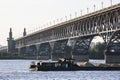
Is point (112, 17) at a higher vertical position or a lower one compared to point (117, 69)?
higher

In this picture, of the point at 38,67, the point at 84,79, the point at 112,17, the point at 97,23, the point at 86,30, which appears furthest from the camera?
the point at 86,30

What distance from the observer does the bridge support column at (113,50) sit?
16588 cm

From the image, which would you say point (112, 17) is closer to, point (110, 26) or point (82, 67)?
point (110, 26)

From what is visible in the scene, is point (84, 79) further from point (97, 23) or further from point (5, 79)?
point (97, 23)

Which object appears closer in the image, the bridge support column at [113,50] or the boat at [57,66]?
the boat at [57,66]

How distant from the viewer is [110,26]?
167 meters

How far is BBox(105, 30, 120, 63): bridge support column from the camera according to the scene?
544ft

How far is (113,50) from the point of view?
568 ft

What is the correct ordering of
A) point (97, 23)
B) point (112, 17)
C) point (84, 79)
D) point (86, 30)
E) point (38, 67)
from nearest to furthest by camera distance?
point (84, 79)
point (38, 67)
point (112, 17)
point (97, 23)
point (86, 30)

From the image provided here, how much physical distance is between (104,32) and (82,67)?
3565cm

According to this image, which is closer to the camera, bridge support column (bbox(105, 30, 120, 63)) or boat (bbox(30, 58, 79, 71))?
boat (bbox(30, 58, 79, 71))

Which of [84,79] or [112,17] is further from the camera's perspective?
[112,17]

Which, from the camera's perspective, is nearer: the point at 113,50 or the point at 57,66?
the point at 57,66

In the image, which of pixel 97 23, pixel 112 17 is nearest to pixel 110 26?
pixel 112 17
